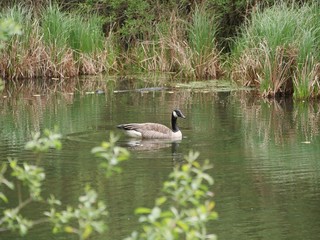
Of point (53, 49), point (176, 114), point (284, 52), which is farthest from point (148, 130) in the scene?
point (53, 49)

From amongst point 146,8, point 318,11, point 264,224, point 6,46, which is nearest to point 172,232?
point 264,224

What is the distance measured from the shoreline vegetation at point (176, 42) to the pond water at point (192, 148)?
770 mm

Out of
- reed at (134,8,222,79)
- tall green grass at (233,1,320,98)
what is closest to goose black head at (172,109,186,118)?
tall green grass at (233,1,320,98)

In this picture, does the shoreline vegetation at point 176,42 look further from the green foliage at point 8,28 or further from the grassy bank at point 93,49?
the green foliage at point 8,28

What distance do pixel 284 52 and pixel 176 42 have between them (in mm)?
5299

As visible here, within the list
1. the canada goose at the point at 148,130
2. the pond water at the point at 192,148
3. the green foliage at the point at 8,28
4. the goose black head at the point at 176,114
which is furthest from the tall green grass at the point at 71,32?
the green foliage at the point at 8,28

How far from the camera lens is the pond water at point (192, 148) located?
34.7 ft

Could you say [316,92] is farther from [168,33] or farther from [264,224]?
[264,224]

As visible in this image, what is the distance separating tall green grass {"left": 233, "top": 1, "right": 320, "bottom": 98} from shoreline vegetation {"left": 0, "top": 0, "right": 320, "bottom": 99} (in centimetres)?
2

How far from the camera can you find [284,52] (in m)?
20.4

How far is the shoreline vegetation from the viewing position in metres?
20.5

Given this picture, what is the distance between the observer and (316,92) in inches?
790

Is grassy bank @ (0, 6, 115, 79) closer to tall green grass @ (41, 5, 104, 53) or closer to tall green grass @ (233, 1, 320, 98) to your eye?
tall green grass @ (41, 5, 104, 53)

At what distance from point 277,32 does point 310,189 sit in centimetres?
906
